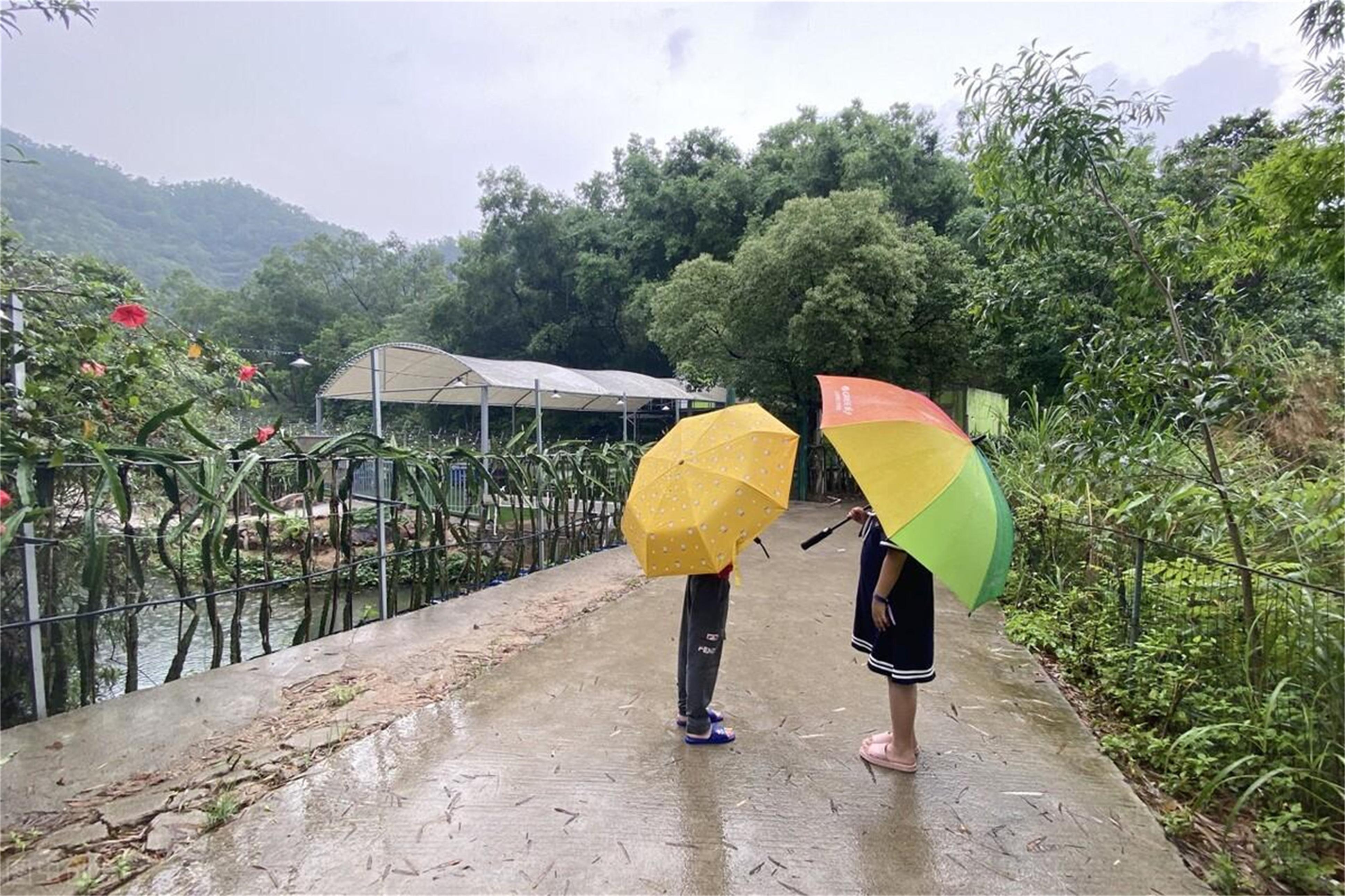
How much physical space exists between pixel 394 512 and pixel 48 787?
2803 millimetres

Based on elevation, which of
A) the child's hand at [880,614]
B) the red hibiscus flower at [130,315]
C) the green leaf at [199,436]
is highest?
the red hibiscus flower at [130,315]

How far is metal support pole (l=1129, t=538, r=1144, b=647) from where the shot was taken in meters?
3.40

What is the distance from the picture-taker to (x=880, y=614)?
8.38 ft

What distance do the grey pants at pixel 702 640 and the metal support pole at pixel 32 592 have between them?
300 cm

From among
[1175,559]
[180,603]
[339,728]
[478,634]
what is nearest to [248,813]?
[339,728]

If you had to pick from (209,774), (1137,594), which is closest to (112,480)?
(209,774)

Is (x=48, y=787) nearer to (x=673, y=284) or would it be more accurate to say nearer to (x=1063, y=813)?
(x=1063, y=813)

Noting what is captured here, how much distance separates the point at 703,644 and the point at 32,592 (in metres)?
3.13

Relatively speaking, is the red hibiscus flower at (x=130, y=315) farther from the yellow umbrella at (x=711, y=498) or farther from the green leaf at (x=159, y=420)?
the yellow umbrella at (x=711, y=498)

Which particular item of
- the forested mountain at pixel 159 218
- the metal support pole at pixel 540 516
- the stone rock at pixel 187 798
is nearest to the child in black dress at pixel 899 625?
the stone rock at pixel 187 798

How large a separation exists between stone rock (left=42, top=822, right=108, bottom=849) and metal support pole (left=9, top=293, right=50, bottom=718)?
1117mm

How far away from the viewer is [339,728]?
3055 millimetres

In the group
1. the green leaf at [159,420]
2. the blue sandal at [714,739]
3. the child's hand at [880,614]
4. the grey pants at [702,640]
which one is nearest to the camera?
the child's hand at [880,614]

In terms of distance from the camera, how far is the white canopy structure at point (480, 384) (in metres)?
9.30
